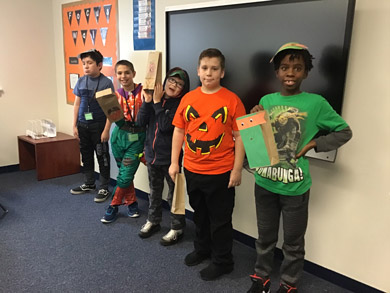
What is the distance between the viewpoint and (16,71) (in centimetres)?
396

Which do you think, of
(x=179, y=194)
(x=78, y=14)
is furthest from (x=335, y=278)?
(x=78, y=14)

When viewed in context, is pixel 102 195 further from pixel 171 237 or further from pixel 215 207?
pixel 215 207

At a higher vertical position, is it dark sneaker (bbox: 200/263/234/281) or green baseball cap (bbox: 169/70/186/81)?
green baseball cap (bbox: 169/70/186/81)

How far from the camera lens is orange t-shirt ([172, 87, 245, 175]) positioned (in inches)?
72.5

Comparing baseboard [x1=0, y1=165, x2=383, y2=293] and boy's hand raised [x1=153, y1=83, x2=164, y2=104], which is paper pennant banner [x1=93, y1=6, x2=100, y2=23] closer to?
boy's hand raised [x1=153, y1=83, x2=164, y2=104]

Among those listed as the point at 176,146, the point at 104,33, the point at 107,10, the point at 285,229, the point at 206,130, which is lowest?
the point at 285,229

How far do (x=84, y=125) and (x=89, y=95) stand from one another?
1.01ft

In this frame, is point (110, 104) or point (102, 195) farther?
point (102, 195)

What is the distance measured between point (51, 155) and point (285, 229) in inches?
117

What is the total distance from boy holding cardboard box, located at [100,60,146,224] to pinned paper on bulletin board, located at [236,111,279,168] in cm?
114

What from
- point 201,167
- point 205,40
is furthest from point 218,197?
point 205,40

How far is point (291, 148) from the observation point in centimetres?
169

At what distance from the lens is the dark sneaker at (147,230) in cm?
253

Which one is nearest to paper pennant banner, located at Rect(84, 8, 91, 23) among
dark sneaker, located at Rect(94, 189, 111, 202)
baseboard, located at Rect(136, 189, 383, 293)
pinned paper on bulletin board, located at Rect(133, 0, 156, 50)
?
pinned paper on bulletin board, located at Rect(133, 0, 156, 50)
